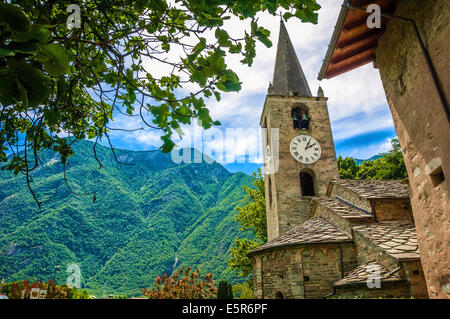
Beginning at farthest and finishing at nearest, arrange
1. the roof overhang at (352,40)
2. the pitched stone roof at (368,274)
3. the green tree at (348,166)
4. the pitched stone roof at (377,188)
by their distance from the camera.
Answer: the green tree at (348,166)
the pitched stone roof at (377,188)
the pitched stone roof at (368,274)
the roof overhang at (352,40)

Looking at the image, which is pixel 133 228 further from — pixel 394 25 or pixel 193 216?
pixel 394 25

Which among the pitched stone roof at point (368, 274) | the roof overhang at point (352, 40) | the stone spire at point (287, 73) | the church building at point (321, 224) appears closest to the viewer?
the roof overhang at point (352, 40)

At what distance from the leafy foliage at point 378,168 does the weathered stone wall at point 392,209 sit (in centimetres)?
1270

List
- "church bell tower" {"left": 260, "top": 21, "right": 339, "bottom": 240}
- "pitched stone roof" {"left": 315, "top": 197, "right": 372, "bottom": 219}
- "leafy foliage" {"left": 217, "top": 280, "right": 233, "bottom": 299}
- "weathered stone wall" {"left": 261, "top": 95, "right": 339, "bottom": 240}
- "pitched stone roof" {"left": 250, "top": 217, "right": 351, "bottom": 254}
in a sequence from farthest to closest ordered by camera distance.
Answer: "church bell tower" {"left": 260, "top": 21, "right": 339, "bottom": 240}
"weathered stone wall" {"left": 261, "top": 95, "right": 339, "bottom": 240}
"leafy foliage" {"left": 217, "top": 280, "right": 233, "bottom": 299}
"pitched stone roof" {"left": 315, "top": 197, "right": 372, "bottom": 219}
"pitched stone roof" {"left": 250, "top": 217, "right": 351, "bottom": 254}

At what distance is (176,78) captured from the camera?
2764mm

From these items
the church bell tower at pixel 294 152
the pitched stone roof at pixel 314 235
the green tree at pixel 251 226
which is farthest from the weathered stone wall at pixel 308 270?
the green tree at pixel 251 226

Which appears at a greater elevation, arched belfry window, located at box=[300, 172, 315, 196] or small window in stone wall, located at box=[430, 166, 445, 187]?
arched belfry window, located at box=[300, 172, 315, 196]

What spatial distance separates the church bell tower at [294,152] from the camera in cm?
1380

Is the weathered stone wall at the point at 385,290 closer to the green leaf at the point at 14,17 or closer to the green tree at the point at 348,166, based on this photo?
the green leaf at the point at 14,17

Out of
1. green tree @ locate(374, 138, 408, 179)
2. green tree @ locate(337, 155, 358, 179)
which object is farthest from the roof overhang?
green tree @ locate(374, 138, 408, 179)

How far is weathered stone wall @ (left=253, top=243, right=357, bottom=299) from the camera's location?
25.7ft

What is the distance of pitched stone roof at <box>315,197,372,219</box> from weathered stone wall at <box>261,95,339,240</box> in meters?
2.65

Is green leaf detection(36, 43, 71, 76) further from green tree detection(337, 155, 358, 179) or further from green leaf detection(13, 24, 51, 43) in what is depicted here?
green tree detection(337, 155, 358, 179)
